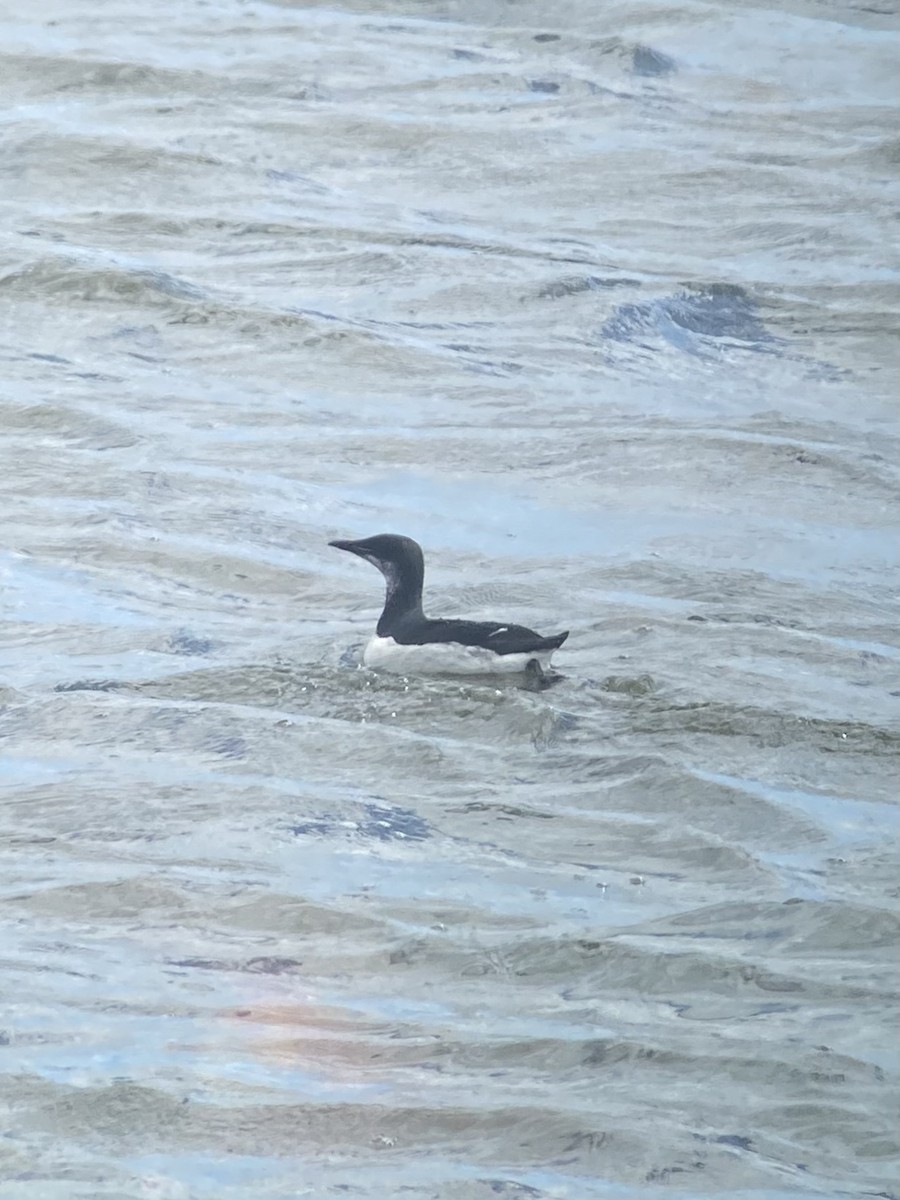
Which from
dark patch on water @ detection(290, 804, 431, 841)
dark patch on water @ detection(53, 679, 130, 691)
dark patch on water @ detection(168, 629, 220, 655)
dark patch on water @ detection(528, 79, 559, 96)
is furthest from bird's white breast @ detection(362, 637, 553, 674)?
dark patch on water @ detection(528, 79, 559, 96)

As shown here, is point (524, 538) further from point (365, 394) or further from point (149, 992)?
point (149, 992)

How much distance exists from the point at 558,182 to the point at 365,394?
123 inches

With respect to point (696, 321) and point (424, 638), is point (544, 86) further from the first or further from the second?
point (424, 638)

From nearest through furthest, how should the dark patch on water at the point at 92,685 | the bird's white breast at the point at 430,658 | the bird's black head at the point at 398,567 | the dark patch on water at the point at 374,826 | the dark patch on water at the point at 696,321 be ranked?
the dark patch on water at the point at 374,826
the dark patch on water at the point at 92,685
the bird's white breast at the point at 430,658
the bird's black head at the point at 398,567
the dark patch on water at the point at 696,321

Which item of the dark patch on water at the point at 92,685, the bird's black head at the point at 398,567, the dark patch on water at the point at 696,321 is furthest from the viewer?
the dark patch on water at the point at 696,321

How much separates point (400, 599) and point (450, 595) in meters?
0.76

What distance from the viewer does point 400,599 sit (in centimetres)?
861

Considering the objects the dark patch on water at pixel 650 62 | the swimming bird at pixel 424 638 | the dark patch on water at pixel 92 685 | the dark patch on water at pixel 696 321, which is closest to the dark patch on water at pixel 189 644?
the dark patch on water at pixel 92 685

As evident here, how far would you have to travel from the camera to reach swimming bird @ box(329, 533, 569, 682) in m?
7.96


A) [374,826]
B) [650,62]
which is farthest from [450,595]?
[650,62]

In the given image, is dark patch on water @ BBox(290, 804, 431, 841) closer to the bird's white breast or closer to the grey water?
the grey water

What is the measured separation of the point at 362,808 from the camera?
6.86 m

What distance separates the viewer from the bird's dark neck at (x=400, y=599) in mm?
8477

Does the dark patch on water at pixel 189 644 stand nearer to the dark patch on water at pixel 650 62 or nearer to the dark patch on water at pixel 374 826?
the dark patch on water at pixel 374 826
